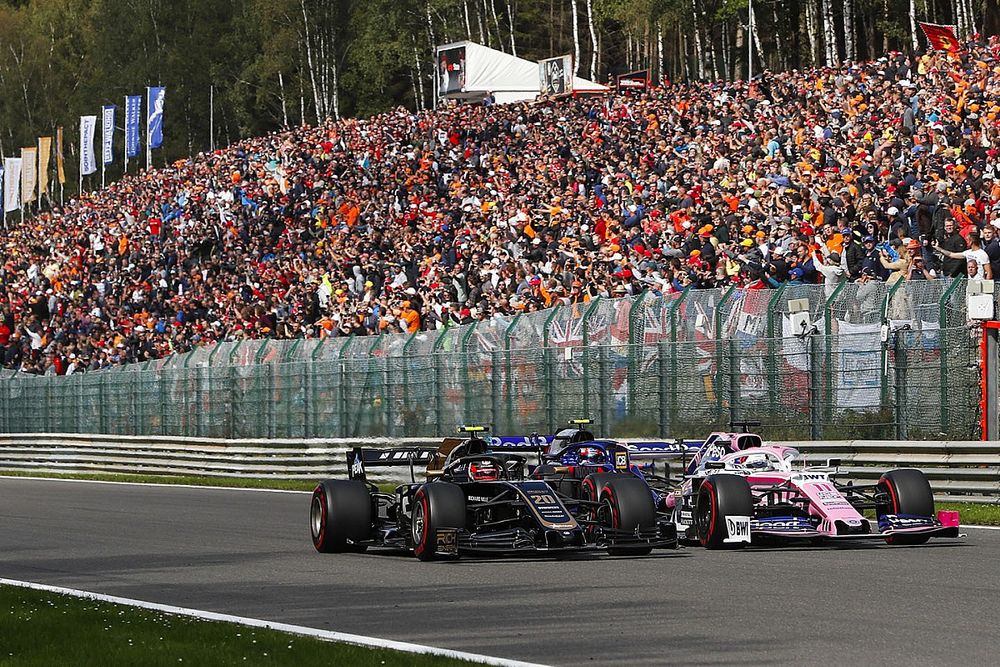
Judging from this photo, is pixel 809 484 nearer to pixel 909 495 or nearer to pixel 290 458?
pixel 909 495

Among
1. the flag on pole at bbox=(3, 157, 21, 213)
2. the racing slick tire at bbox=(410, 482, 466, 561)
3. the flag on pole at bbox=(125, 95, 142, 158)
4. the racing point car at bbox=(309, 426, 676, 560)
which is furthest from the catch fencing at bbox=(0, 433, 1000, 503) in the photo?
the flag on pole at bbox=(3, 157, 21, 213)

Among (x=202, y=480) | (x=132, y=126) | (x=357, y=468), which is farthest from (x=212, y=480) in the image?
(x=132, y=126)

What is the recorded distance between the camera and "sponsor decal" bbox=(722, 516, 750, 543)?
547 inches

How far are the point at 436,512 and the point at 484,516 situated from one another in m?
0.76

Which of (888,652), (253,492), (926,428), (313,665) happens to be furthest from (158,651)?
(253,492)

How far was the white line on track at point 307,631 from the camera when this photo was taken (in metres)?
8.32

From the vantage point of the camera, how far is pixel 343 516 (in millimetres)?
14586

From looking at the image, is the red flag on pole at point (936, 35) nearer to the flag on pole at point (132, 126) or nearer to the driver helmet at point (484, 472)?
the driver helmet at point (484, 472)

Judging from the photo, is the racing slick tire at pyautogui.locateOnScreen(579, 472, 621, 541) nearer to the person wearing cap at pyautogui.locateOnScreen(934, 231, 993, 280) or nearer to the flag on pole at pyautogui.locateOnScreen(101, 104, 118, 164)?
the person wearing cap at pyautogui.locateOnScreen(934, 231, 993, 280)

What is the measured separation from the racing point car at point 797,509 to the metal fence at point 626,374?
14.2 ft

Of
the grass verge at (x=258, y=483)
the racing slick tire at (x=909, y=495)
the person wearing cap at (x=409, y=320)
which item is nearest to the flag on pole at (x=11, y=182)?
the grass verge at (x=258, y=483)

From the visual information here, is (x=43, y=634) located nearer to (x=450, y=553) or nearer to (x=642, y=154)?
(x=450, y=553)

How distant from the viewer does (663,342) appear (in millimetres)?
22156

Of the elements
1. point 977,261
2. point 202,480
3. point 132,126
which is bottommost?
point 202,480
